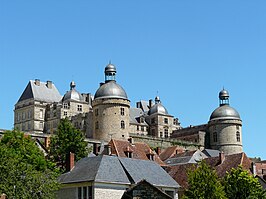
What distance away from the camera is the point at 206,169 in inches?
1732

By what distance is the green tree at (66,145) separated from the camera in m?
66.9

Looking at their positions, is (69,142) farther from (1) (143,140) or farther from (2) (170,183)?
(1) (143,140)

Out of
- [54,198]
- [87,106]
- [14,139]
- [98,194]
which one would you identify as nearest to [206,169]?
[98,194]

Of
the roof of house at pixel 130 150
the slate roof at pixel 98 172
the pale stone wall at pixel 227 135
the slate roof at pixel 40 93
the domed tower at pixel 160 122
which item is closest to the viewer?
the slate roof at pixel 98 172

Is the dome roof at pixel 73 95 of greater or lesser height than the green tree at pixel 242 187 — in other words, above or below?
above

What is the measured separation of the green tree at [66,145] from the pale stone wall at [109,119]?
2100 centimetres

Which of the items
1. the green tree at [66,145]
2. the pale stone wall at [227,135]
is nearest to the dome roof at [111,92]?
the pale stone wall at [227,135]

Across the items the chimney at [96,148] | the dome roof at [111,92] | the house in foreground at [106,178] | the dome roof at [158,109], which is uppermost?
the dome roof at [158,109]

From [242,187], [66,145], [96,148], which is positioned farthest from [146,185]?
[96,148]

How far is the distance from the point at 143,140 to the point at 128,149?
32.8m

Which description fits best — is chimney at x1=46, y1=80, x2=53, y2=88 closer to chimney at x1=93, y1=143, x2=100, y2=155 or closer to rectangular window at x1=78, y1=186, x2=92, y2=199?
chimney at x1=93, y1=143, x2=100, y2=155

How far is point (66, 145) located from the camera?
6831 centimetres

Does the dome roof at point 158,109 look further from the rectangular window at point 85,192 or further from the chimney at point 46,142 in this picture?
the rectangular window at point 85,192

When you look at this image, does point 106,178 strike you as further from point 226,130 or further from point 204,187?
point 226,130
